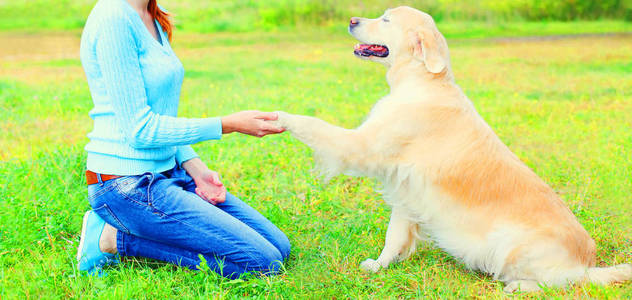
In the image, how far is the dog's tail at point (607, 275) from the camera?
301cm

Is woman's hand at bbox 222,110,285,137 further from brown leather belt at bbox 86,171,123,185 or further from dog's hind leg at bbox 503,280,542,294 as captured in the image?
dog's hind leg at bbox 503,280,542,294

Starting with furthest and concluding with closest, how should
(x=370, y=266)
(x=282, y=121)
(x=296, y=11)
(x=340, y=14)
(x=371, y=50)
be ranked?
(x=296, y=11) → (x=340, y=14) → (x=371, y=50) → (x=370, y=266) → (x=282, y=121)

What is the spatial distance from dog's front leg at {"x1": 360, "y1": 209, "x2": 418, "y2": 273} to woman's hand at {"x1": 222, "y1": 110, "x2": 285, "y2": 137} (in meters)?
0.97

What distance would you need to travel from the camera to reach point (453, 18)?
2152 cm

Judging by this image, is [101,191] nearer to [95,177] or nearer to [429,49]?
[95,177]

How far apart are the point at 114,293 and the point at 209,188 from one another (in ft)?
3.00

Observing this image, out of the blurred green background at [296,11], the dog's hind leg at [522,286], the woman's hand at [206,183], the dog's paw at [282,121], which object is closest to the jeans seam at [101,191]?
the woman's hand at [206,183]

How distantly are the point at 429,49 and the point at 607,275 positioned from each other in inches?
64.7

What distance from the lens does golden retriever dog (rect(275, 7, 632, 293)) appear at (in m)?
3.03

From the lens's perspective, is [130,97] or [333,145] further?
[333,145]

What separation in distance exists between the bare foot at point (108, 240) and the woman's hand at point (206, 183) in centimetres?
56

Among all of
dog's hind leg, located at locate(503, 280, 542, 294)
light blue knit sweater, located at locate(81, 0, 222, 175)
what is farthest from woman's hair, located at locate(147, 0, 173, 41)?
dog's hind leg, located at locate(503, 280, 542, 294)

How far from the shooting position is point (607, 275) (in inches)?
119

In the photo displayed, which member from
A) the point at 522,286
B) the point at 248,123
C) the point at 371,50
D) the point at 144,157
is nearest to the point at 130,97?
the point at 144,157
